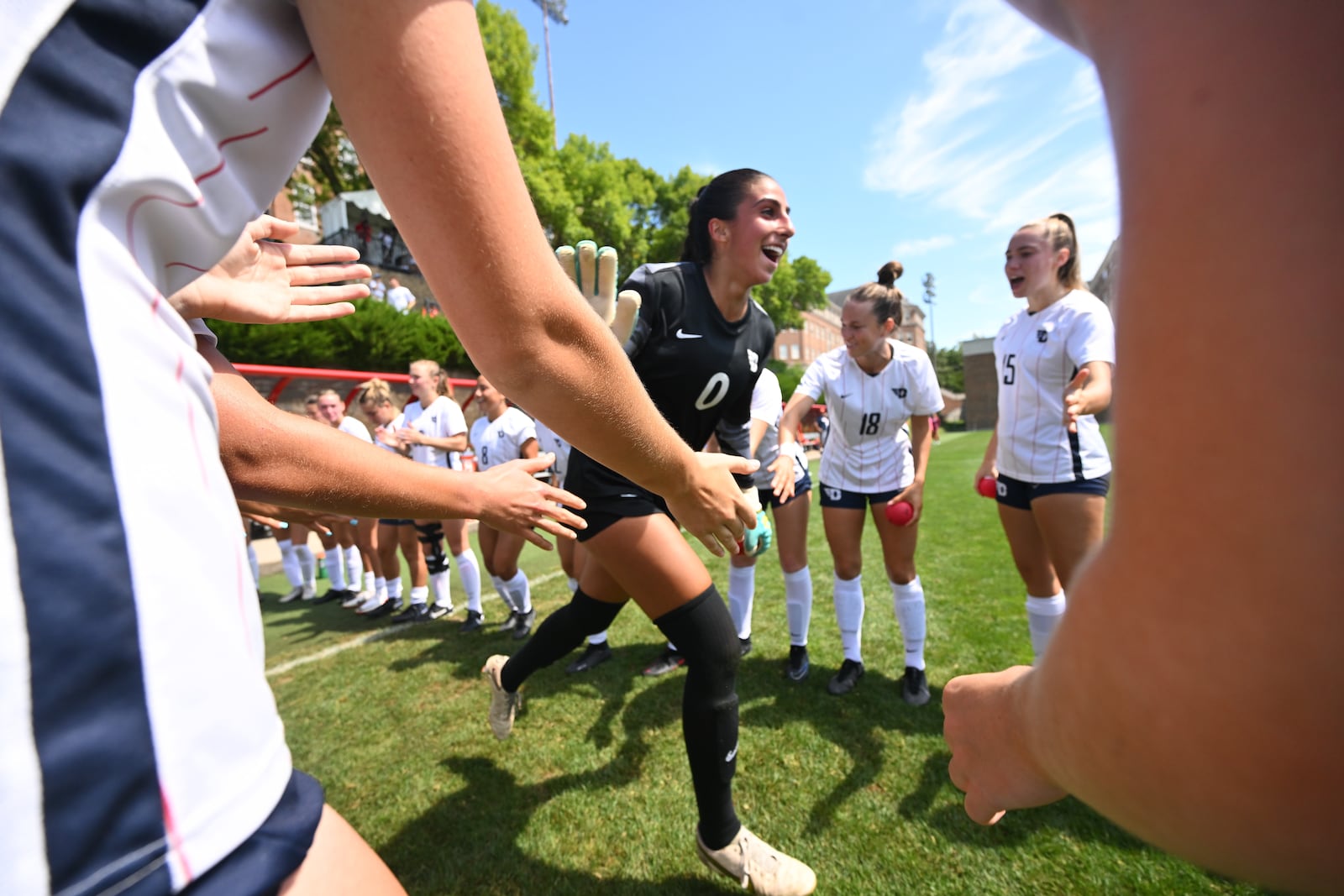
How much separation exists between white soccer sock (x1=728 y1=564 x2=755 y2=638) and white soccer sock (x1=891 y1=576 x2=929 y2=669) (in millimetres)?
1172

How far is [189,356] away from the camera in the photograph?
639 mm

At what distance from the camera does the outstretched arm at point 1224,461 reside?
323 mm

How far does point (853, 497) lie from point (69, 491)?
4213 mm

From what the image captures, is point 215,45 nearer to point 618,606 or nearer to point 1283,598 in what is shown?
point 1283,598

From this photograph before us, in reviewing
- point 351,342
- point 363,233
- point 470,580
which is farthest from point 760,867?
point 363,233

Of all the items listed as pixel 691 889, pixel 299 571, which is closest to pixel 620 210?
pixel 299 571

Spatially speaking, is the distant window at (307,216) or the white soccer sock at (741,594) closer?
the white soccer sock at (741,594)

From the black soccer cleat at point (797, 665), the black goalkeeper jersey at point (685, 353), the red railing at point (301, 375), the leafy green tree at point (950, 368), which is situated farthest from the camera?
the leafy green tree at point (950, 368)

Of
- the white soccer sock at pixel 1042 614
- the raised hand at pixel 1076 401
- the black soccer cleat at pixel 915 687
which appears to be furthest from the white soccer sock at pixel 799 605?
the raised hand at pixel 1076 401

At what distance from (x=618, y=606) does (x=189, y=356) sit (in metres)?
2.53

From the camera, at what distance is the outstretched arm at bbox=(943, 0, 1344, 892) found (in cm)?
32

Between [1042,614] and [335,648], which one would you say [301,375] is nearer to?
[335,648]

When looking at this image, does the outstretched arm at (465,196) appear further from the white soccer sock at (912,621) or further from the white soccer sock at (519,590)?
the white soccer sock at (519,590)

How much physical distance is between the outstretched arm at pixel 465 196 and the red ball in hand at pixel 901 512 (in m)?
3.43
